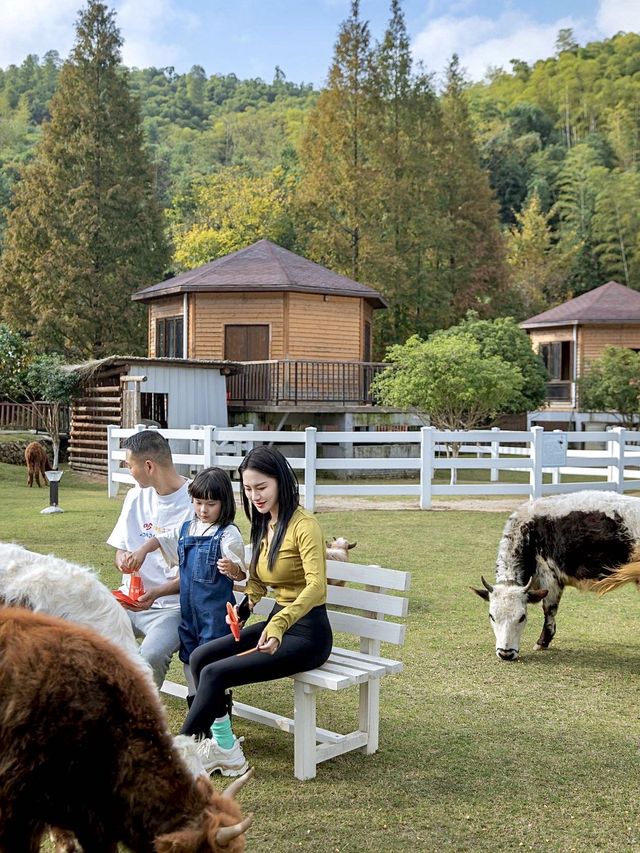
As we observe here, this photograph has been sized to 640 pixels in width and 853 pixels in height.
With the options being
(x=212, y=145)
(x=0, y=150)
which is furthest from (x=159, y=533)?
(x=212, y=145)

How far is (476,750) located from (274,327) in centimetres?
2075

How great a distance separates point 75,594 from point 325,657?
1.24 metres

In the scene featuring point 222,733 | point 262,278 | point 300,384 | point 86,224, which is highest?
point 86,224

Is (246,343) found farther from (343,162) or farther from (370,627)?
(370,627)

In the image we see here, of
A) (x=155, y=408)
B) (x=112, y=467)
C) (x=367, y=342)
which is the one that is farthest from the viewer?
(x=367, y=342)

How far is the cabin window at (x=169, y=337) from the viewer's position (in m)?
26.0

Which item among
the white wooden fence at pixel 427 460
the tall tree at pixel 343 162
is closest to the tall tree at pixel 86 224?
the tall tree at pixel 343 162

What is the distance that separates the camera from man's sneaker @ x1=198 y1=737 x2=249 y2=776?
3.87 m

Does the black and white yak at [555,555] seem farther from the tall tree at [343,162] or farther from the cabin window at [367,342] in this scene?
the tall tree at [343,162]

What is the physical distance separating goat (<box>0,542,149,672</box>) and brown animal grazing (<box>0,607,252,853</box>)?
650 mm

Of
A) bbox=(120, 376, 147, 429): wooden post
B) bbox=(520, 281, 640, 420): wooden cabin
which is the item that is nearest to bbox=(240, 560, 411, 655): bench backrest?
bbox=(120, 376, 147, 429): wooden post

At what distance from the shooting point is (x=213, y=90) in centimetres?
12988

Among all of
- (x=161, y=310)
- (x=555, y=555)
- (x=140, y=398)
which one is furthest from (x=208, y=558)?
(x=161, y=310)

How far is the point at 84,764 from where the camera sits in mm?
2533
